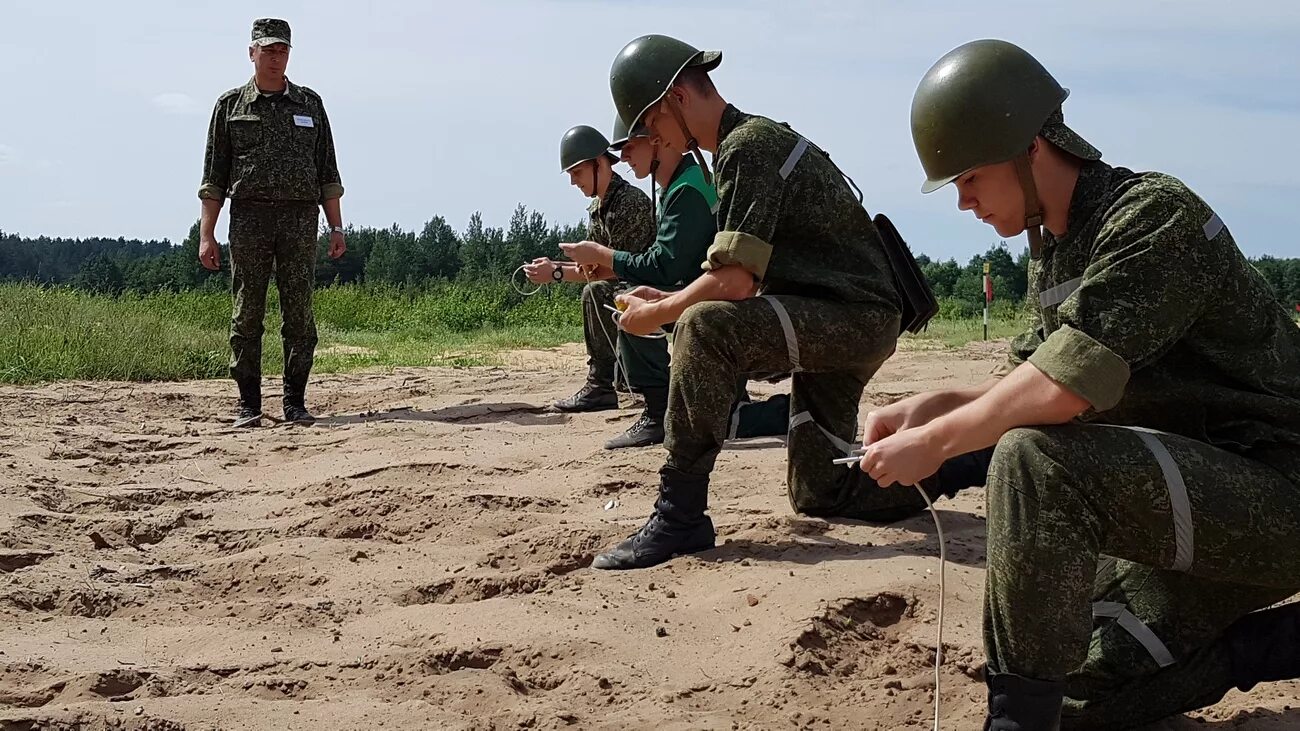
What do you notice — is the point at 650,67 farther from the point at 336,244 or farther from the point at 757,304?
the point at 336,244

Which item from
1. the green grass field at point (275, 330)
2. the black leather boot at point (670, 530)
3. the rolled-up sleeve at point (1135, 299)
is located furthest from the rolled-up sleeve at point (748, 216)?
the green grass field at point (275, 330)

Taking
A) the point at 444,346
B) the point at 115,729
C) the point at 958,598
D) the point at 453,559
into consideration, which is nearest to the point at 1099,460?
the point at 958,598

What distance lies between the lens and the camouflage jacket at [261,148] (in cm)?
741

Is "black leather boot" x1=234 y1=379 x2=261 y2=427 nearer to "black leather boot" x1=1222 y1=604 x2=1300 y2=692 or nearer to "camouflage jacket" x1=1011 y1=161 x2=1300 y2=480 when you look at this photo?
"camouflage jacket" x1=1011 y1=161 x2=1300 y2=480

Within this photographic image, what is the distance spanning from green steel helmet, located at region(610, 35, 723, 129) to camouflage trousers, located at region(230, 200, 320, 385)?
3734 mm

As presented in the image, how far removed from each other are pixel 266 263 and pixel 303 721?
4998 mm

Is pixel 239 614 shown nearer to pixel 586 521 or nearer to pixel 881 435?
pixel 586 521

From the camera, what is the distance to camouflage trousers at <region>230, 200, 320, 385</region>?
24.5 feet

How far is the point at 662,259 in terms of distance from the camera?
5117 millimetres

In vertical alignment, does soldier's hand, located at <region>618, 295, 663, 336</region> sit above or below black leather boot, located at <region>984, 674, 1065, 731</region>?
above

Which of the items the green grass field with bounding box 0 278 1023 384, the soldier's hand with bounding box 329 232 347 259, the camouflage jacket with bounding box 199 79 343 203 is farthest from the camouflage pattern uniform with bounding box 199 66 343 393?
the green grass field with bounding box 0 278 1023 384

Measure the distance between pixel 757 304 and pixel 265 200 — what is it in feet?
14.5

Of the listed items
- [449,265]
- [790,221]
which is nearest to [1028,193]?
[790,221]

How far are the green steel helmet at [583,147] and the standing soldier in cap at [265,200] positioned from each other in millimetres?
1528
